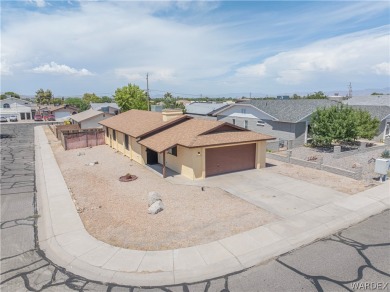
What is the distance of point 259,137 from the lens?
65.2 ft

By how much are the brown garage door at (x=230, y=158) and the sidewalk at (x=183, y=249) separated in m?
7.25

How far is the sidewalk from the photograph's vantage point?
8.46 meters

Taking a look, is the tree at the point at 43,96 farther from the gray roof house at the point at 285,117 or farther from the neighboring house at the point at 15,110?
the gray roof house at the point at 285,117

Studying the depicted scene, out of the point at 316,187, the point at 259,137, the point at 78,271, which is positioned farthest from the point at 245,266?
the point at 259,137

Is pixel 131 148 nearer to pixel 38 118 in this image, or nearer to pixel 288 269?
pixel 288 269

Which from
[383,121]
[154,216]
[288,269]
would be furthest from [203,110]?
[288,269]

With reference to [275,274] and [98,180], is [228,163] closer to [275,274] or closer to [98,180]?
[98,180]

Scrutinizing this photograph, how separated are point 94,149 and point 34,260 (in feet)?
69.0

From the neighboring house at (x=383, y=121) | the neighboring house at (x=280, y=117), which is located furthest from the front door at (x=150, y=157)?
the neighboring house at (x=383, y=121)

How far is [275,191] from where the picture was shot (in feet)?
50.9

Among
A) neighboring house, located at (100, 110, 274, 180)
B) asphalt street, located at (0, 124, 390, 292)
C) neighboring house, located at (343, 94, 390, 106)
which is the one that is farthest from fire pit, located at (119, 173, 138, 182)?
neighboring house, located at (343, 94, 390, 106)

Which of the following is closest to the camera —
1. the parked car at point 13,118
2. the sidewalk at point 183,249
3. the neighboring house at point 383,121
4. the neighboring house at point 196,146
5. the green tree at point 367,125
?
the sidewalk at point 183,249

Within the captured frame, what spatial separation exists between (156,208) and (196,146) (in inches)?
207

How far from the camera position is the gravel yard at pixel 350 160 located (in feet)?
63.1
